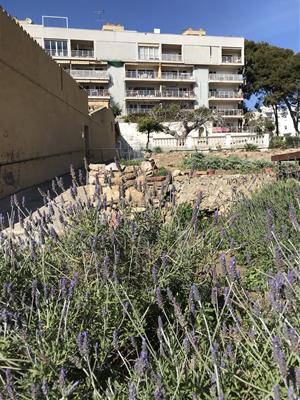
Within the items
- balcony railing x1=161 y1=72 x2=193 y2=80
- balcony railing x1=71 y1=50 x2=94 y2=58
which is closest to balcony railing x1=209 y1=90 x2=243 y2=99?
balcony railing x1=161 y1=72 x2=193 y2=80

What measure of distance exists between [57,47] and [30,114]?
49.8 meters

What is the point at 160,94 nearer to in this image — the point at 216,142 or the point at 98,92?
the point at 98,92

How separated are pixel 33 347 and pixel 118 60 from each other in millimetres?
59432

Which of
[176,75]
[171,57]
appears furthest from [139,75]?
[171,57]

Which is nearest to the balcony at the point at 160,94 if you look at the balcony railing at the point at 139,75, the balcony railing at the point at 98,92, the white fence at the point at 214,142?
the balcony railing at the point at 139,75

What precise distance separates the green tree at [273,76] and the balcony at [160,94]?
9.01 metres

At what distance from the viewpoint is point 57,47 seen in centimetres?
5650

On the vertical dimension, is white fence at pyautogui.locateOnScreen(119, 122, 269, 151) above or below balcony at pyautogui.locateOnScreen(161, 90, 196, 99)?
below

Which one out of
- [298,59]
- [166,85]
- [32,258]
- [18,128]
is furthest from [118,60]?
[32,258]

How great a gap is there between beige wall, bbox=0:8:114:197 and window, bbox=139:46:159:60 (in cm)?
4597

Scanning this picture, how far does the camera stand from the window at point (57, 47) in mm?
56281

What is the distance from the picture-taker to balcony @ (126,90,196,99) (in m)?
57.8

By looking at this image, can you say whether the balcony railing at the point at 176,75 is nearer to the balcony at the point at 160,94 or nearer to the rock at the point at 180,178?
the balcony at the point at 160,94

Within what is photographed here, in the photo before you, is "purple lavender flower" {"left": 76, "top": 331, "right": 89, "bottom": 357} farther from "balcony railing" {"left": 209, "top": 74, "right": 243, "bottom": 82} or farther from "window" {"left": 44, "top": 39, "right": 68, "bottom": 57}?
"balcony railing" {"left": 209, "top": 74, "right": 243, "bottom": 82}
